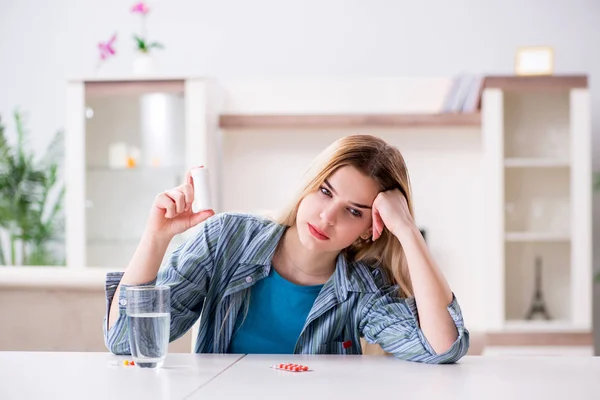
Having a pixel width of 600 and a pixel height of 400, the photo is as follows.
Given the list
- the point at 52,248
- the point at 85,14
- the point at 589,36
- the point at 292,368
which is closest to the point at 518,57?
the point at 589,36

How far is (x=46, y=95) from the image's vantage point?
4641 millimetres

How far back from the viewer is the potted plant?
4398 millimetres

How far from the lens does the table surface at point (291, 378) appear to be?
1.17 metres

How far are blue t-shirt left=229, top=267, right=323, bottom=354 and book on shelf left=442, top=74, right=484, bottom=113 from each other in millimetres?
2429

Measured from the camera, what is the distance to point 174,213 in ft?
5.17

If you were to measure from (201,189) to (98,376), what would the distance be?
0.43 metres

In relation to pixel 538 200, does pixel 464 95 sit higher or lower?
higher

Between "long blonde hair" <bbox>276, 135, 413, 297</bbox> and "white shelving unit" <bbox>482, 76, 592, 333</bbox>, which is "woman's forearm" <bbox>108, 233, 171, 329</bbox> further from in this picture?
"white shelving unit" <bbox>482, 76, 592, 333</bbox>

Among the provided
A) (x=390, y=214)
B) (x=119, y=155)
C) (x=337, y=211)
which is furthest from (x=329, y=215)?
(x=119, y=155)

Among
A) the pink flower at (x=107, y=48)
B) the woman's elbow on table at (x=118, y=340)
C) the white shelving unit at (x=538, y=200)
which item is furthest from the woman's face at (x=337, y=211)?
the pink flower at (x=107, y=48)

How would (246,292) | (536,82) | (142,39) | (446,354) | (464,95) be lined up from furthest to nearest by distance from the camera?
1. (142,39)
2. (464,95)
3. (536,82)
4. (246,292)
5. (446,354)

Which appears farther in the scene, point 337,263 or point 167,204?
point 337,263

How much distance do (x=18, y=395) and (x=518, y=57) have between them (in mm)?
3408

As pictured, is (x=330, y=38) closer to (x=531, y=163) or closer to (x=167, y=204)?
(x=531, y=163)
